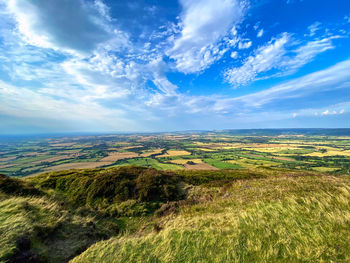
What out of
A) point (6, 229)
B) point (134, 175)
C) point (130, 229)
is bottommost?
point (130, 229)

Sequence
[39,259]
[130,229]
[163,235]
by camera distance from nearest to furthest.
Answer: [39,259] → [163,235] → [130,229]

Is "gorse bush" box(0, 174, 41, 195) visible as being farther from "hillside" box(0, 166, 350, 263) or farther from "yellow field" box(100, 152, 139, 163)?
"yellow field" box(100, 152, 139, 163)

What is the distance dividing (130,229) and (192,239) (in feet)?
16.7

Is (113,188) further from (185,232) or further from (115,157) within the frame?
(115,157)

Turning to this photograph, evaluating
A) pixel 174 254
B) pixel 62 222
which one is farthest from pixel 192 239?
pixel 62 222

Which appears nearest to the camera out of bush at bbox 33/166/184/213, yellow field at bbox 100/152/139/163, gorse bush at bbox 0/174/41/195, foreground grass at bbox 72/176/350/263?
foreground grass at bbox 72/176/350/263

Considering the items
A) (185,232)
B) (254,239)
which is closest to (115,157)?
(185,232)

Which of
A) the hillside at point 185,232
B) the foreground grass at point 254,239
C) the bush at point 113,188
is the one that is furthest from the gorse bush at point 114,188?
the foreground grass at point 254,239

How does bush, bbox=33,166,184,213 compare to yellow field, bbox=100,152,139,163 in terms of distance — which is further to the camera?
yellow field, bbox=100,152,139,163

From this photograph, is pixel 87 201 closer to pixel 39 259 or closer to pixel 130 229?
pixel 130 229

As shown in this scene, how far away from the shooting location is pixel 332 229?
6.19 meters

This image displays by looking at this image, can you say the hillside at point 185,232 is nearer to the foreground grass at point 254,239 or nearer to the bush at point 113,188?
the foreground grass at point 254,239

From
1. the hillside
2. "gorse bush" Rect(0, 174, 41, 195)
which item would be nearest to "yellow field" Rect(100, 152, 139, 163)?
"gorse bush" Rect(0, 174, 41, 195)

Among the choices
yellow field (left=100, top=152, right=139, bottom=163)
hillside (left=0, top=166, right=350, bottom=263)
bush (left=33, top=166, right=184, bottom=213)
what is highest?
hillside (left=0, top=166, right=350, bottom=263)
